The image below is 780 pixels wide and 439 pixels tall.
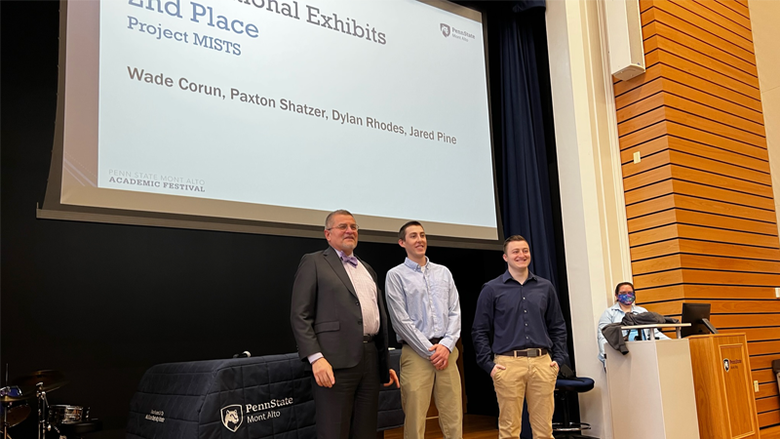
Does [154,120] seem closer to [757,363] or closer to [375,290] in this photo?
[375,290]

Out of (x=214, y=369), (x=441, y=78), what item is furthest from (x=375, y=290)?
(x=441, y=78)

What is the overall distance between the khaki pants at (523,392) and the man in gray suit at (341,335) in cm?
63

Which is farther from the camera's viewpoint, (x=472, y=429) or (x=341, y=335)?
(x=472, y=429)

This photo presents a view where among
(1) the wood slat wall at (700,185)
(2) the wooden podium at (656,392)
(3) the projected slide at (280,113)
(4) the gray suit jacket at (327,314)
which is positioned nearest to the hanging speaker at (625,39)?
(1) the wood slat wall at (700,185)

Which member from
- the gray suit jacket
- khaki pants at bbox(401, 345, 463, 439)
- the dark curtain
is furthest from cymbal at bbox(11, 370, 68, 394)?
the dark curtain

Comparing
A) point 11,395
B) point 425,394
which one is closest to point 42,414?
point 11,395

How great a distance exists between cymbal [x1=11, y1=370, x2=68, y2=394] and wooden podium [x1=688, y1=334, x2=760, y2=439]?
11.5ft

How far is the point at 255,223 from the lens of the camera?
3.67 meters

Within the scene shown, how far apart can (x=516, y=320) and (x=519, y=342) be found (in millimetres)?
116

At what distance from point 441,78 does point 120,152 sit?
249 cm

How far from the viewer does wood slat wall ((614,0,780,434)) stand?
188 inches

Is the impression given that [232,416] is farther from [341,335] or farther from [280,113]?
[280,113]

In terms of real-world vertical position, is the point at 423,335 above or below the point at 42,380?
above

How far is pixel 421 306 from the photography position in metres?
3.18
